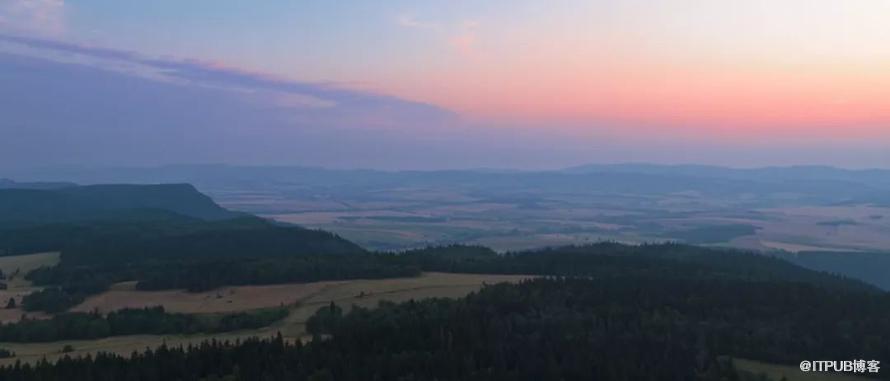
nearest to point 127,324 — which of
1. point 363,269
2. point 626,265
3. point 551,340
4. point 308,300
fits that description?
point 308,300

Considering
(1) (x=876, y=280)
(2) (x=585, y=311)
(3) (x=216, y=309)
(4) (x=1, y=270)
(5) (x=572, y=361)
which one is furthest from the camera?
(1) (x=876, y=280)

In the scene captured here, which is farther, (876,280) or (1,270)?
(876,280)

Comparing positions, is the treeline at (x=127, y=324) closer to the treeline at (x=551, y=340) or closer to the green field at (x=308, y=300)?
the green field at (x=308, y=300)

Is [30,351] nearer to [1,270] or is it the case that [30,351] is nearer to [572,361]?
[572,361]

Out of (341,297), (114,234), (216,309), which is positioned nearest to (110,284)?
(216,309)

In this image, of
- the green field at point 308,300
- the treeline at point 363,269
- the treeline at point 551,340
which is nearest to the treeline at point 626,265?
the treeline at point 363,269

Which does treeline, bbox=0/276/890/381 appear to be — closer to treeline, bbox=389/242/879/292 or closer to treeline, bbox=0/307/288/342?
treeline, bbox=0/307/288/342
